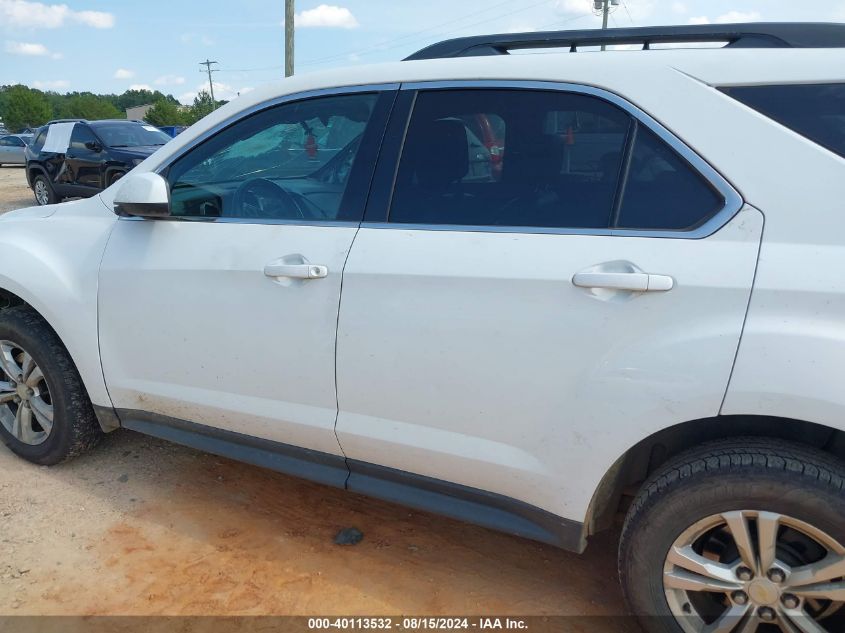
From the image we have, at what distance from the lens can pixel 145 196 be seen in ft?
8.23

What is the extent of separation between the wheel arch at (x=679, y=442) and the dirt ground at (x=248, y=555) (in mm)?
545

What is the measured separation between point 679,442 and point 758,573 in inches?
16.2

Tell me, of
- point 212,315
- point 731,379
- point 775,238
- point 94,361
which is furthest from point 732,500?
point 94,361

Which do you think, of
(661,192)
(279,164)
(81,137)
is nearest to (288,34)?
(81,137)

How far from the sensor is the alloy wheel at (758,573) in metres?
1.76

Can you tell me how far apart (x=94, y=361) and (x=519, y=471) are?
196 centimetres

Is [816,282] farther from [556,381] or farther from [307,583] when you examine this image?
[307,583]

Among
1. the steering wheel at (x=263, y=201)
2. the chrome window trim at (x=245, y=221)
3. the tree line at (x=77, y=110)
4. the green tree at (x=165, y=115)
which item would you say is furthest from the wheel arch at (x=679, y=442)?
the green tree at (x=165, y=115)

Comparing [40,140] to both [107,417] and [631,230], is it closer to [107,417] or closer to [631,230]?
[107,417]

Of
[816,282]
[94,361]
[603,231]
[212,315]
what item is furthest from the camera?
[94,361]

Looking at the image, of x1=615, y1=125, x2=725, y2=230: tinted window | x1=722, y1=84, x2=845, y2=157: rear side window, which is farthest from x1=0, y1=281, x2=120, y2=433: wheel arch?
x1=722, y1=84, x2=845, y2=157: rear side window

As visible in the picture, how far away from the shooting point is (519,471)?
2.07 metres

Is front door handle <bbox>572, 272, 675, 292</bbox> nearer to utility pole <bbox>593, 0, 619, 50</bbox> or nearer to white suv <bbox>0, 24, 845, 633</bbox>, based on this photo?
white suv <bbox>0, 24, 845, 633</bbox>

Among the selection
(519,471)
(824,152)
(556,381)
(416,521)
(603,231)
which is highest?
(824,152)
